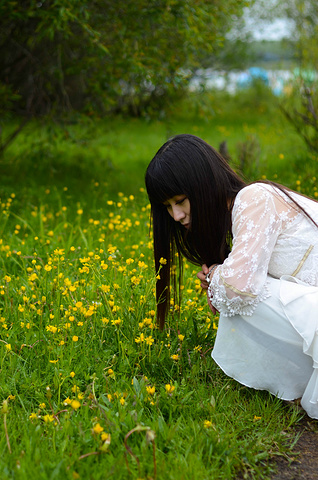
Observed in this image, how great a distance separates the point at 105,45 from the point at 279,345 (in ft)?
13.6

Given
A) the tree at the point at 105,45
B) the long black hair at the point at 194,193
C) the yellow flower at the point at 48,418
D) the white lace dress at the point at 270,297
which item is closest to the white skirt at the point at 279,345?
the white lace dress at the point at 270,297

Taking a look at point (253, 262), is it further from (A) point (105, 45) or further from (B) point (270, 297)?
(A) point (105, 45)

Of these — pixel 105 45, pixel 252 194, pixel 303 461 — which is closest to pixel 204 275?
pixel 252 194

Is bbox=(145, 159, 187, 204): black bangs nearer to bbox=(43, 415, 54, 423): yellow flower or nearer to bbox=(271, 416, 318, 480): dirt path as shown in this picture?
bbox=(43, 415, 54, 423): yellow flower

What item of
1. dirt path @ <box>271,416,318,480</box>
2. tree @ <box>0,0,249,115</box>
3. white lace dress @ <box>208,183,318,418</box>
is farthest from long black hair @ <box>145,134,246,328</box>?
tree @ <box>0,0,249,115</box>

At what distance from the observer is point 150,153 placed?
368 inches

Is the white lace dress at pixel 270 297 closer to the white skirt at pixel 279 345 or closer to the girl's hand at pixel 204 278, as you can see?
the white skirt at pixel 279 345

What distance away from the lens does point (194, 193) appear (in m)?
2.61

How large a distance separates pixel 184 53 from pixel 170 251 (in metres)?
3.95

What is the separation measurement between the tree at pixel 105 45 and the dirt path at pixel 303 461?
3.61 metres

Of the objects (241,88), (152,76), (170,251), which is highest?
(152,76)

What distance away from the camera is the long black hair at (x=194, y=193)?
8.51 feet

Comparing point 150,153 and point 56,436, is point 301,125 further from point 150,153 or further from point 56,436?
point 56,436

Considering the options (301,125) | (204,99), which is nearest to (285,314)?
(204,99)
